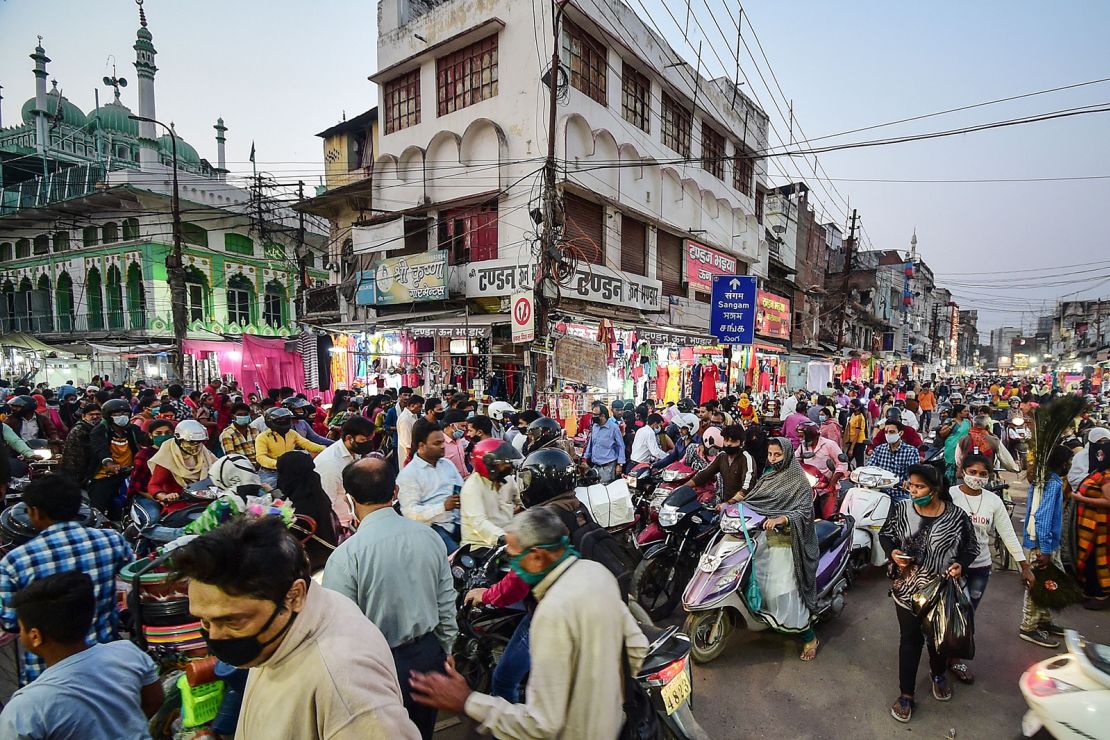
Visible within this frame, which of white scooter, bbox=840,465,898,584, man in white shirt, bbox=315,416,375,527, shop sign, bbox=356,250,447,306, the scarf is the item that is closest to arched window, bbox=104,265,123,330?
shop sign, bbox=356,250,447,306

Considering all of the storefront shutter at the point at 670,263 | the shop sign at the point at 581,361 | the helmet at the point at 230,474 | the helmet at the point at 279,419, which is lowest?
the helmet at the point at 230,474

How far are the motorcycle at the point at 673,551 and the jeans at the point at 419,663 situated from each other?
252cm

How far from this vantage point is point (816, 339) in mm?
33562

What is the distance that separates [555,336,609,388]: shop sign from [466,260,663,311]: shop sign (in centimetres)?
212

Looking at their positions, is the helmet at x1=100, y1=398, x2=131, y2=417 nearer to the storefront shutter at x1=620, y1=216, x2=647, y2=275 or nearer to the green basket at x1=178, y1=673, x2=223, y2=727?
the green basket at x1=178, y1=673, x2=223, y2=727

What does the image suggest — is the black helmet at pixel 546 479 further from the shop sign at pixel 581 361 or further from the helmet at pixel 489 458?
the shop sign at pixel 581 361

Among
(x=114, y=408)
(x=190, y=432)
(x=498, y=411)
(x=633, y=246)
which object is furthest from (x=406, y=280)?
(x=190, y=432)

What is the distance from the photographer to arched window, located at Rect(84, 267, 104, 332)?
2547 cm

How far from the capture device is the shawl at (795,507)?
4.46 meters

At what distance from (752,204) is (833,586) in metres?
23.1

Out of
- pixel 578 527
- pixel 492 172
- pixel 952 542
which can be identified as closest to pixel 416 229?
pixel 492 172

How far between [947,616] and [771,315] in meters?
19.2

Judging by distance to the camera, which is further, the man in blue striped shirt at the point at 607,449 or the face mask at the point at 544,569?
the man in blue striped shirt at the point at 607,449

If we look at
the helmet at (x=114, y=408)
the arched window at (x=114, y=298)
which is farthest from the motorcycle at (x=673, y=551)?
the arched window at (x=114, y=298)
